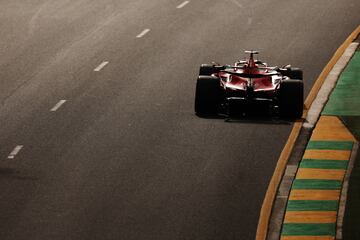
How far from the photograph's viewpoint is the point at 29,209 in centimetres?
2520

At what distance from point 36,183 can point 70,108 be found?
19.0 ft

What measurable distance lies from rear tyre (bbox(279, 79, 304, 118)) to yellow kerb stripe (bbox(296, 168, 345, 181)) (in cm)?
342

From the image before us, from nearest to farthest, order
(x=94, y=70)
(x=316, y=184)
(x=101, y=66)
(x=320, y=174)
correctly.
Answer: (x=316, y=184) < (x=320, y=174) < (x=94, y=70) < (x=101, y=66)

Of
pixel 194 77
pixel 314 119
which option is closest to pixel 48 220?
pixel 314 119

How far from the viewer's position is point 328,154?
2858 centimetres

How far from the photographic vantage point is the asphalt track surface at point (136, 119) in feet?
82.1

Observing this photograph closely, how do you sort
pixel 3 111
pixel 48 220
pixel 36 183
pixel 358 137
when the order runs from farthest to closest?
pixel 3 111 < pixel 358 137 < pixel 36 183 < pixel 48 220

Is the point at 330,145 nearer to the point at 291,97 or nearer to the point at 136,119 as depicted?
the point at 291,97

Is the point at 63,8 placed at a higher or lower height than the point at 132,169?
lower

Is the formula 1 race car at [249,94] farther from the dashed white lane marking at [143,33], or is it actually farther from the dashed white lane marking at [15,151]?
the dashed white lane marking at [143,33]

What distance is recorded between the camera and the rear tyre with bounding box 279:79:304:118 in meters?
30.7

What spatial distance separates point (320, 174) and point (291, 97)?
3.76m

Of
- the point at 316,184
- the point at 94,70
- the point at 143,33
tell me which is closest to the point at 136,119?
the point at 94,70

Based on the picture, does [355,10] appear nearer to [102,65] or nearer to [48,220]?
[102,65]
